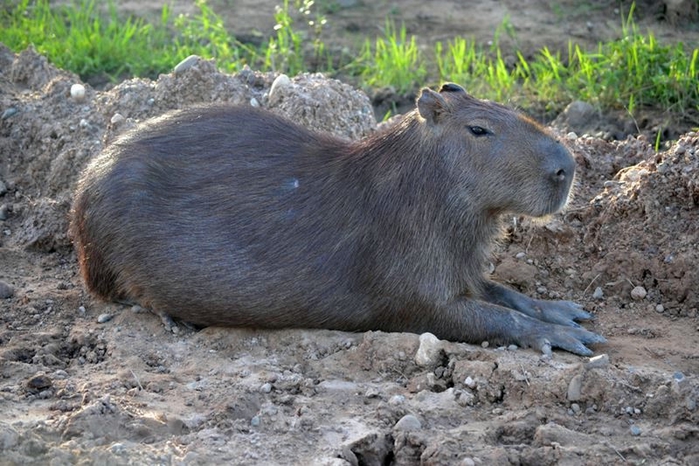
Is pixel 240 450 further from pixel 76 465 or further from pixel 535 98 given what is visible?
pixel 535 98

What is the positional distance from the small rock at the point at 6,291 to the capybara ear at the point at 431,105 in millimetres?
2069

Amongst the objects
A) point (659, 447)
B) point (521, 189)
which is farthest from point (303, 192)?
point (659, 447)

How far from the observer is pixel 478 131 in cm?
506

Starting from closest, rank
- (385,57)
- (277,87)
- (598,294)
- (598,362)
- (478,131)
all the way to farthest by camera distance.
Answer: (598,362) < (478,131) < (598,294) < (277,87) < (385,57)

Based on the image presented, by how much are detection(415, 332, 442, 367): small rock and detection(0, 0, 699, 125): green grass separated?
10.2 feet

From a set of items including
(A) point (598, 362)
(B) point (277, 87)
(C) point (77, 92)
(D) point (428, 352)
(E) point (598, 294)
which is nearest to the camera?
(A) point (598, 362)

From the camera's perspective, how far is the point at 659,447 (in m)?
4.08

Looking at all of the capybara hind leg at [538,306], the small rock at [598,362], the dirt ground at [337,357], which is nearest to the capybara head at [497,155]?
the capybara hind leg at [538,306]

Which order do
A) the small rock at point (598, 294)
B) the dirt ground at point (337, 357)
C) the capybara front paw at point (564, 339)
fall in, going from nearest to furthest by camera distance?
the dirt ground at point (337, 357), the capybara front paw at point (564, 339), the small rock at point (598, 294)

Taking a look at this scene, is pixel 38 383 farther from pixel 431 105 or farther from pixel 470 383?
pixel 431 105

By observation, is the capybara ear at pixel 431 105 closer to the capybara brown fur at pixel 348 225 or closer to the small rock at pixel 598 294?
the capybara brown fur at pixel 348 225

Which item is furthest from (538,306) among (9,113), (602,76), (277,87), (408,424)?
(9,113)

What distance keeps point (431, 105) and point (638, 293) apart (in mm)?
1329

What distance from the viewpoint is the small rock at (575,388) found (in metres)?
4.43
